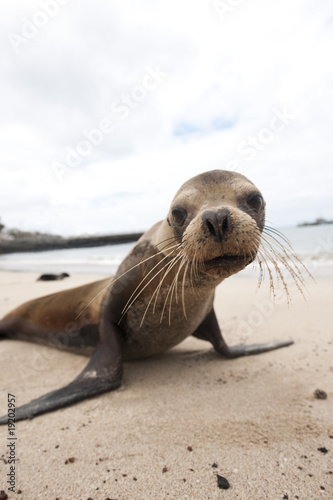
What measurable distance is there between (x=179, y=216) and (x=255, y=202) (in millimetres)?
487

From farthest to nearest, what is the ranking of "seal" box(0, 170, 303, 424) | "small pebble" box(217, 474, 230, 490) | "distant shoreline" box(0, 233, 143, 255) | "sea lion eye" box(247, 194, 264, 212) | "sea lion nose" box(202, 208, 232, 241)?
"distant shoreline" box(0, 233, 143, 255) < "sea lion eye" box(247, 194, 264, 212) < "seal" box(0, 170, 303, 424) < "sea lion nose" box(202, 208, 232, 241) < "small pebble" box(217, 474, 230, 490)

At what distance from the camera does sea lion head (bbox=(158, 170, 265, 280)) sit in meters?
1.71

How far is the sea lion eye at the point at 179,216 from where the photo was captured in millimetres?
2107

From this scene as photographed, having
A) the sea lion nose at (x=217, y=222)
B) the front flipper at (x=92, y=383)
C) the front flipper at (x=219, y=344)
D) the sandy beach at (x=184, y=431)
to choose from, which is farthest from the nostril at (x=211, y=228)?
the front flipper at (x=219, y=344)

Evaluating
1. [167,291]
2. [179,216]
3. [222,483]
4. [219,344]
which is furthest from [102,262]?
[222,483]

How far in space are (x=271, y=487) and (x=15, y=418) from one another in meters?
1.50

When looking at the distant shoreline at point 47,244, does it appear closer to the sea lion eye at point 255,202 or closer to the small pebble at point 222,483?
the sea lion eye at point 255,202

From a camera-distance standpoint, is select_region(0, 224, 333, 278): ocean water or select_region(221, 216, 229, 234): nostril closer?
select_region(221, 216, 229, 234): nostril

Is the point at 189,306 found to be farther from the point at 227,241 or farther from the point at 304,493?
the point at 304,493

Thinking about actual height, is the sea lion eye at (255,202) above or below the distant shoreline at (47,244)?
above

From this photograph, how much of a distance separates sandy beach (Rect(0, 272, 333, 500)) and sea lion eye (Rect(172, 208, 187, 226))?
1183 millimetres

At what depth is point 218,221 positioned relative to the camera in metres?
1.67

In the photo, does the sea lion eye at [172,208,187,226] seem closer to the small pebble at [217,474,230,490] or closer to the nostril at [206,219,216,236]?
the nostril at [206,219,216,236]

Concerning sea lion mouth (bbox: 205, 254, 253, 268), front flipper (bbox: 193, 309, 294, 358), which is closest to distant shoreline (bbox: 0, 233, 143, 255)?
front flipper (bbox: 193, 309, 294, 358)
